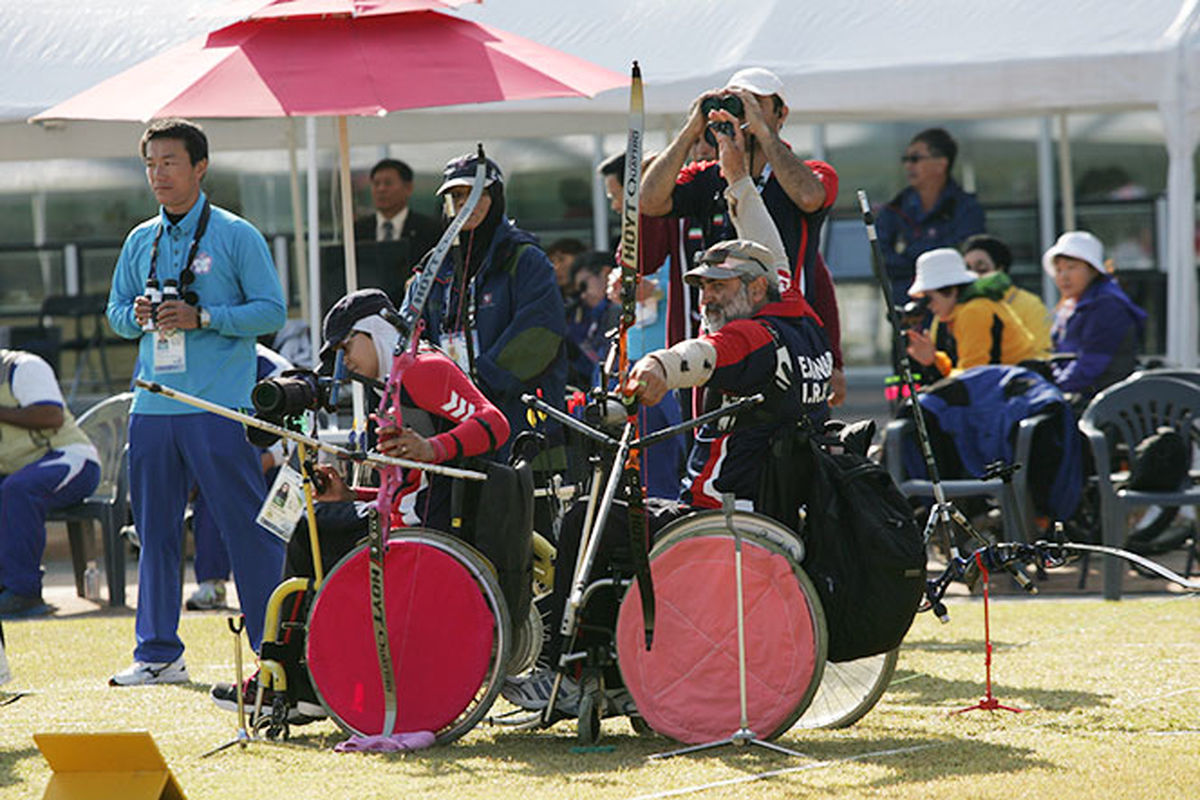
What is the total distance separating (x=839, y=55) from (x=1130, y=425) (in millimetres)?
2597

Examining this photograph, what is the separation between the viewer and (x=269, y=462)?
10695 mm

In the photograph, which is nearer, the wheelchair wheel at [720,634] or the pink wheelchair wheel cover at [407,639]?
the wheelchair wheel at [720,634]

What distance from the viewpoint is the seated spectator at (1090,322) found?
35.5 feet

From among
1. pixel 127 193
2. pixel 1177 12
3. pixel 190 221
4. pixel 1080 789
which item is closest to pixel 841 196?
pixel 1177 12

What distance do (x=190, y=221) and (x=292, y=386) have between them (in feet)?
6.07

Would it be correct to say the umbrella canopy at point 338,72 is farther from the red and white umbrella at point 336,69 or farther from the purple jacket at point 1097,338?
the purple jacket at point 1097,338

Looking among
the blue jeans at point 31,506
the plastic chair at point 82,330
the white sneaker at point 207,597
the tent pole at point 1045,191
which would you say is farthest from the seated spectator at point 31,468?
the tent pole at point 1045,191

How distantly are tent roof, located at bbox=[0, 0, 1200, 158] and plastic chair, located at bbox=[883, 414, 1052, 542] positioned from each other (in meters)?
1.96

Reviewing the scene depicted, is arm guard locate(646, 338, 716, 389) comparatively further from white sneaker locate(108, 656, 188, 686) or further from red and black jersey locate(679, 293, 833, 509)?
white sneaker locate(108, 656, 188, 686)

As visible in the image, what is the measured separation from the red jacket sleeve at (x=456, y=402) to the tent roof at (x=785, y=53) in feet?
17.2

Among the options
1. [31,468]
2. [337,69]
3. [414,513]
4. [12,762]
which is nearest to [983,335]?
[337,69]

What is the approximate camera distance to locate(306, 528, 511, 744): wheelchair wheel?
5.75m

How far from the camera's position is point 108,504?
10.3 meters

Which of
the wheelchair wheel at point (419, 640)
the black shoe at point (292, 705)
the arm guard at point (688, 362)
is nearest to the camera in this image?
the arm guard at point (688, 362)
